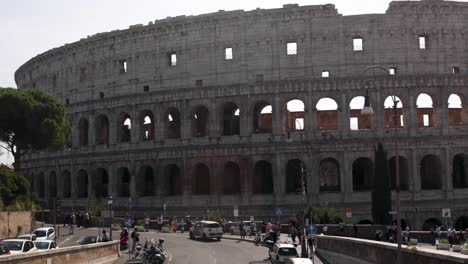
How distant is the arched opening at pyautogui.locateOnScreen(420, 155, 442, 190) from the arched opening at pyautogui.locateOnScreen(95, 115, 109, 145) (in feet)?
97.9

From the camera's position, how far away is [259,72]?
55.5 m

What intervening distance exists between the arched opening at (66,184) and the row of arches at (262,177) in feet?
13.8

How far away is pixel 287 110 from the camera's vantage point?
5544 centimetres

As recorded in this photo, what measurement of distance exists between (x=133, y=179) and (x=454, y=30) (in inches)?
1195

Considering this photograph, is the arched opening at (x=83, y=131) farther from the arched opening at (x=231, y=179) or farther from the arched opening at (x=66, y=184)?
the arched opening at (x=231, y=179)

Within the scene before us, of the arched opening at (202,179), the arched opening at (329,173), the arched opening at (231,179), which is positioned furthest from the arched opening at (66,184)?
the arched opening at (329,173)

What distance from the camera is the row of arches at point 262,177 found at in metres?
54.8

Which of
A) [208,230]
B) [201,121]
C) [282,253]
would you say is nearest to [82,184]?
[201,121]

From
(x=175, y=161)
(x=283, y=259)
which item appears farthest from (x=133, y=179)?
(x=283, y=259)

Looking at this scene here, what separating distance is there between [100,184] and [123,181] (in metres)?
2.35

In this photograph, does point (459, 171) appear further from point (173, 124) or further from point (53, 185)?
point (53, 185)

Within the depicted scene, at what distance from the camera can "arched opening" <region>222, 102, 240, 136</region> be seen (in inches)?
2328

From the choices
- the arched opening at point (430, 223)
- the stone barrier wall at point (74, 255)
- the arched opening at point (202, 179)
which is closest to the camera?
the stone barrier wall at point (74, 255)

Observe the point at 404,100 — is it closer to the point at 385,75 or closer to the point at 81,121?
the point at 385,75
